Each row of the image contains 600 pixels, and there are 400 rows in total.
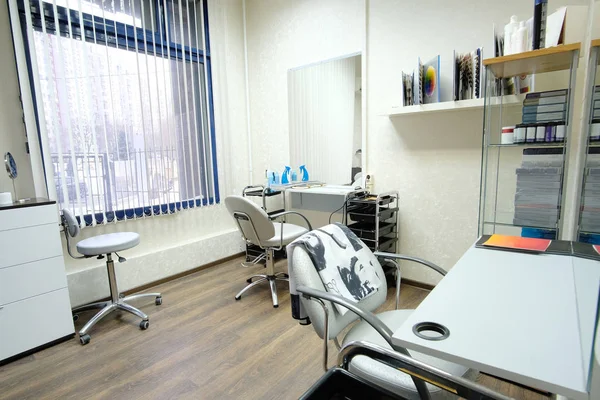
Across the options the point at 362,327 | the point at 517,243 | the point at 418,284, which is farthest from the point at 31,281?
the point at 418,284

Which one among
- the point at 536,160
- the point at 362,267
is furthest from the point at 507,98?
the point at 362,267

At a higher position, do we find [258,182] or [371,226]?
[258,182]

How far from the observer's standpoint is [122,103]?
2.69m

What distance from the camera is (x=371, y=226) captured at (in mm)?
2734

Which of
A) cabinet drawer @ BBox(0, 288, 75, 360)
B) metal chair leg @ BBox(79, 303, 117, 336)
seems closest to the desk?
metal chair leg @ BBox(79, 303, 117, 336)

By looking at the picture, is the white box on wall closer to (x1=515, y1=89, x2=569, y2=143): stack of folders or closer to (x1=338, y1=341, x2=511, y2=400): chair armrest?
(x1=515, y1=89, x2=569, y2=143): stack of folders

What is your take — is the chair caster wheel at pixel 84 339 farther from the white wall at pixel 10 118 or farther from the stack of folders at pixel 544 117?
the stack of folders at pixel 544 117

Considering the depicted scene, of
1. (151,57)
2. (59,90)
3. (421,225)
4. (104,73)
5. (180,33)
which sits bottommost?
(421,225)

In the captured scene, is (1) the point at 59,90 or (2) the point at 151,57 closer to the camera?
(1) the point at 59,90

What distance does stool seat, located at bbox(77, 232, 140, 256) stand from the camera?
2.18 meters

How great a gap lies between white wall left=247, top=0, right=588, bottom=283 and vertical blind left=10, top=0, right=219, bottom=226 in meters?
1.12

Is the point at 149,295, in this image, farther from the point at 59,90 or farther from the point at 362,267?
the point at 362,267

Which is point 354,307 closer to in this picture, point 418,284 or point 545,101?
point 545,101

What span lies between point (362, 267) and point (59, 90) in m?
2.46
